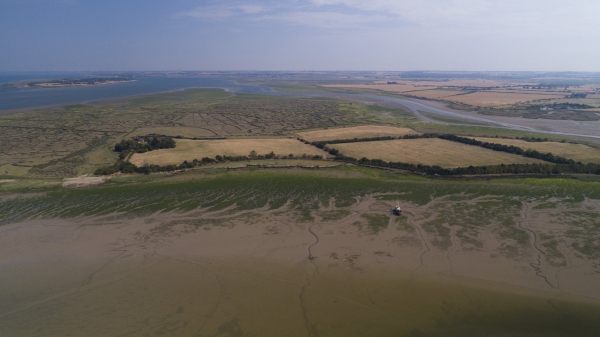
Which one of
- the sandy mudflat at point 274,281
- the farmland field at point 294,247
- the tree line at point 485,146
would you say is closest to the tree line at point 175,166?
the farmland field at point 294,247

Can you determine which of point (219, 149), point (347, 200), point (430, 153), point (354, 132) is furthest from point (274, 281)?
point (354, 132)

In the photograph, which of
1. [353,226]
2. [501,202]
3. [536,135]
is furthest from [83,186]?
[536,135]

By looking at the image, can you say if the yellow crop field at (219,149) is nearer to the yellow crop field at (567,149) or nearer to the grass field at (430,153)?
the grass field at (430,153)

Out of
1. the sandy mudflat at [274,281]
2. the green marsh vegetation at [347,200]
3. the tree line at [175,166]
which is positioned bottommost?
the sandy mudflat at [274,281]

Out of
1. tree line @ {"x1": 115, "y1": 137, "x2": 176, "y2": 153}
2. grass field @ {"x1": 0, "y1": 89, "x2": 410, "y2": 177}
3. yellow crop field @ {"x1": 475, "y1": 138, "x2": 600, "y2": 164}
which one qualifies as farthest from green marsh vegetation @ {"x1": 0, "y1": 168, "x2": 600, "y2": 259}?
tree line @ {"x1": 115, "y1": 137, "x2": 176, "y2": 153}

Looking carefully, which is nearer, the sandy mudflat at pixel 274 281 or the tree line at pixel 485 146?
the sandy mudflat at pixel 274 281

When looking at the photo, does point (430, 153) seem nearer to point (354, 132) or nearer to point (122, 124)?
point (354, 132)
